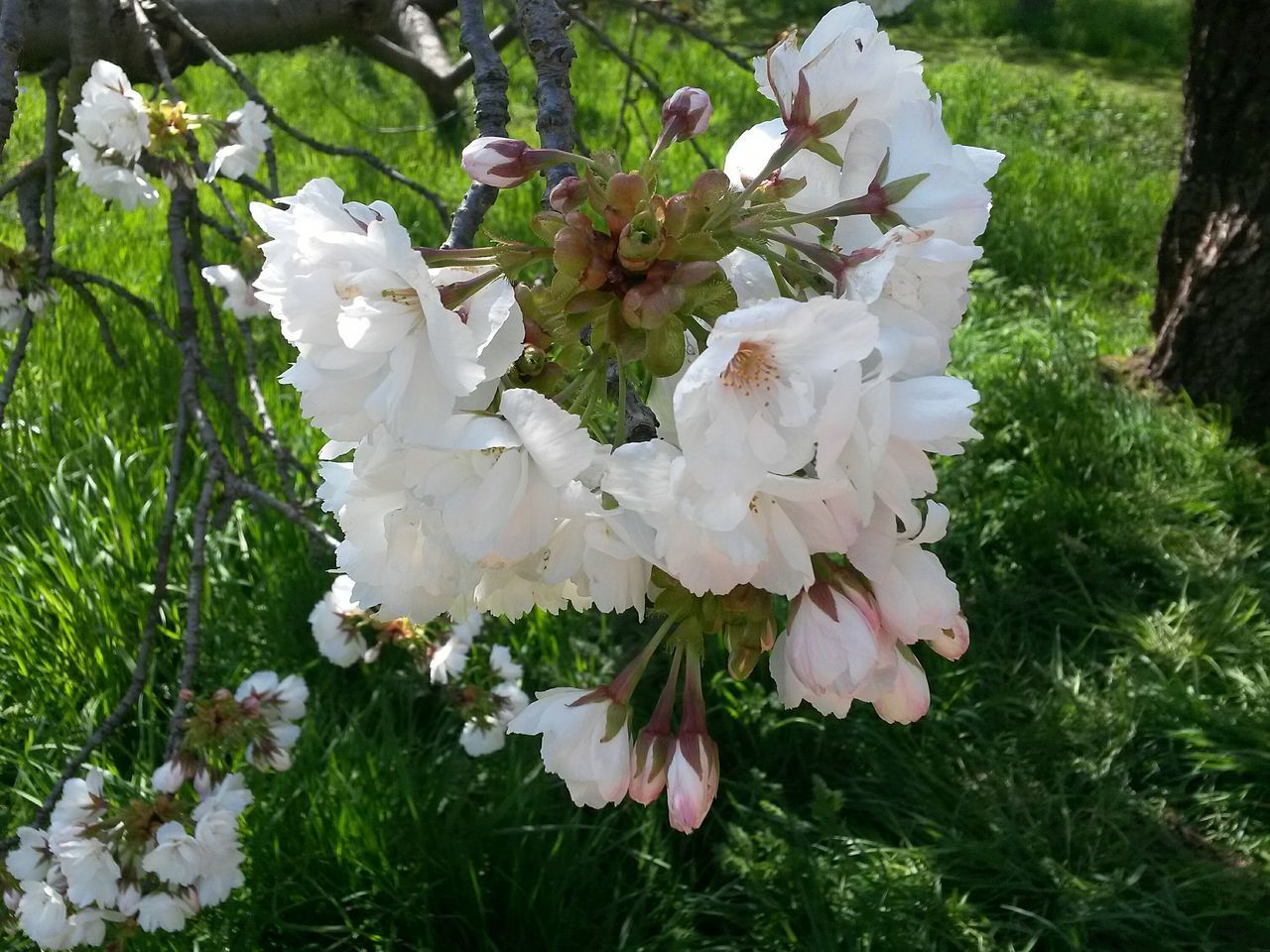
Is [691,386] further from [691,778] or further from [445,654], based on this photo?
[445,654]

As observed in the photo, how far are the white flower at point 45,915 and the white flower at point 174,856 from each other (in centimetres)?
10

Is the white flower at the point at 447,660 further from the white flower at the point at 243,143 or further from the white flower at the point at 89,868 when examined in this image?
the white flower at the point at 243,143

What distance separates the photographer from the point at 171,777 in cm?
130

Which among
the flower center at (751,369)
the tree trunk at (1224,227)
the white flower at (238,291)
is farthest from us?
the tree trunk at (1224,227)

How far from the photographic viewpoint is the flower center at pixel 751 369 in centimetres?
50

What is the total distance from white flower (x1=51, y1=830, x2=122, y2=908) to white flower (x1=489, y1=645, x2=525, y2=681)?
0.75 meters

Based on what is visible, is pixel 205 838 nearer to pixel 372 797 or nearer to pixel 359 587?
pixel 372 797

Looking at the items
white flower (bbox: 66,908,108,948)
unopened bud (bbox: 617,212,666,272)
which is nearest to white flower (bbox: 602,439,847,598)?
unopened bud (bbox: 617,212,666,272)

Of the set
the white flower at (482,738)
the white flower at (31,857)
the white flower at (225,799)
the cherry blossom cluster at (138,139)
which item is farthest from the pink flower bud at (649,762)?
the cherry blossom cluster at (138,139)

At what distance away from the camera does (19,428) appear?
241 cm

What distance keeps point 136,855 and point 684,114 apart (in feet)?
3.64

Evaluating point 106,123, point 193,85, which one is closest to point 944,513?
point 106,123

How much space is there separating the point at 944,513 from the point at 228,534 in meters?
2.06

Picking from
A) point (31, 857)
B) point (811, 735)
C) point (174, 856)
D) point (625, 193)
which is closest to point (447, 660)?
point (174, 856)
